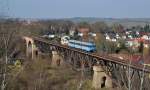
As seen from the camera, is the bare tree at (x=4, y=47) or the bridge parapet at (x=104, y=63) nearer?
the bare tree at (x=4, y=47)

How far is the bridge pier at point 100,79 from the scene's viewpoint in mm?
30688

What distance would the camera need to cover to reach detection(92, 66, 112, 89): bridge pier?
101 feet

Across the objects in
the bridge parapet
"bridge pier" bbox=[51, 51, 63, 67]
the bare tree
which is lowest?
"bridge pier" bbox=[51, 51, 63, 67]

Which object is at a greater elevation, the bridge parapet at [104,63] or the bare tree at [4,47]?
the bare tree at [4,47]

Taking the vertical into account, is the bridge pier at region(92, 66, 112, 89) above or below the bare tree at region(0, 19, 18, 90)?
below

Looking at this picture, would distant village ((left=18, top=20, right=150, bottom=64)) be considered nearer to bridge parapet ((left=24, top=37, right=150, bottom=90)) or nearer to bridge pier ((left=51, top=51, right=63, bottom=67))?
bridge pier ((left=51, top=51, right=63, bottom=67))

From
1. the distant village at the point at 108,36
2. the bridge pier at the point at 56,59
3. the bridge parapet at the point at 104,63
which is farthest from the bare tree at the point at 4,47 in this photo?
the bridge pier at the point at 56,59

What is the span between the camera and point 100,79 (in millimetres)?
31391

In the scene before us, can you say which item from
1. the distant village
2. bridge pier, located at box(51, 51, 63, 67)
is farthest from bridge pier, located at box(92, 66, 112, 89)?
bridge pier, located at box(51, 51, 63, 67)

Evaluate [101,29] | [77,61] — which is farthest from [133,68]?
[101,29]

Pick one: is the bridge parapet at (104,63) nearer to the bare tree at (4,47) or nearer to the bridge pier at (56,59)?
the bridge pier at (56,59)

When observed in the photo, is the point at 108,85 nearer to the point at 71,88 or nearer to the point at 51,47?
the point at 71,88

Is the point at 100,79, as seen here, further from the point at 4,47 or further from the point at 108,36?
the point at 108,36

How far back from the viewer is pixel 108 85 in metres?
30.9
